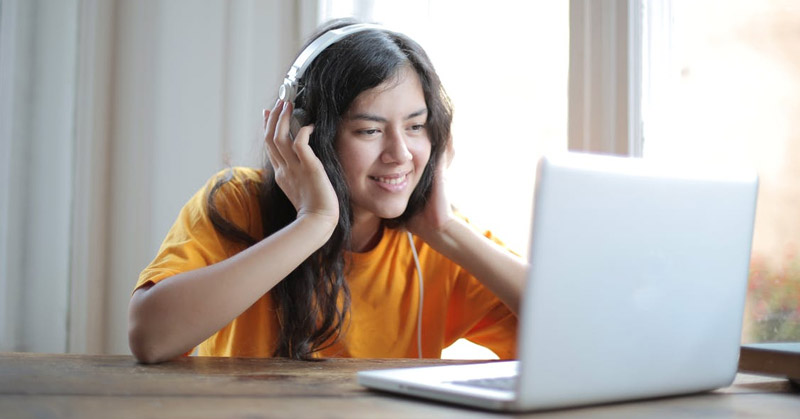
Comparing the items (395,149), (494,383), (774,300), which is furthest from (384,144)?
(774,300)

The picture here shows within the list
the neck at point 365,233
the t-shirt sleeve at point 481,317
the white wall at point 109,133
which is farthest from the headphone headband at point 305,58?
the white wall at point 109,133

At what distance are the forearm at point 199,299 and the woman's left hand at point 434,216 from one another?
1.26 feet

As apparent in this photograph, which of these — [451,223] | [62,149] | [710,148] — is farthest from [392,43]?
[62,149]

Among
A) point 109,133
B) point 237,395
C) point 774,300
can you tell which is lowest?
point 774,300

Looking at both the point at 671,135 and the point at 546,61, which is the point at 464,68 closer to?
the point at 546,61

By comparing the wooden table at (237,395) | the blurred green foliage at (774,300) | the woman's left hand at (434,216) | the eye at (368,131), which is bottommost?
the blurred green foliage at (774,300)

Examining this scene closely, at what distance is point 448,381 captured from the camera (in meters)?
0.84

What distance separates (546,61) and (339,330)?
3.52 feet

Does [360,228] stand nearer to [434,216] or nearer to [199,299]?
[434,216]

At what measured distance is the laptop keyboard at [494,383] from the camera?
2.64ft

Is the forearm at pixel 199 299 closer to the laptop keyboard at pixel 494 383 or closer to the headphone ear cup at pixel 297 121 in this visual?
the headphone ear cup at pixel 297 121

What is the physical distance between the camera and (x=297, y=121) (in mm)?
1520

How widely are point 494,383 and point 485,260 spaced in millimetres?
700

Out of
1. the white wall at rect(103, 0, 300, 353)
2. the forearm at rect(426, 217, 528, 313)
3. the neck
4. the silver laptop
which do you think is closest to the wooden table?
the silver laptop
